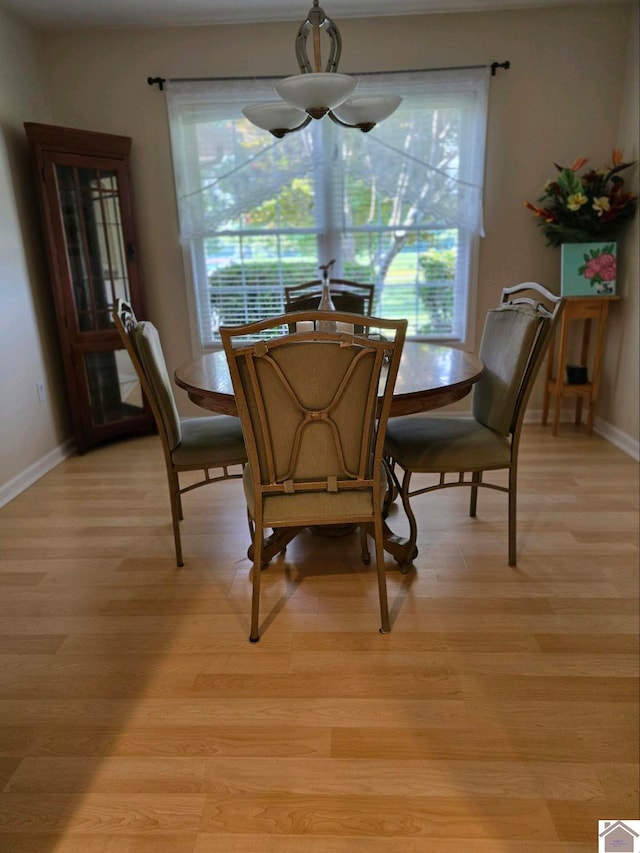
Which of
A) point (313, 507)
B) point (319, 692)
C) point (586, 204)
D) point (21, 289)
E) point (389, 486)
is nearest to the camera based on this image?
point (319, 692)

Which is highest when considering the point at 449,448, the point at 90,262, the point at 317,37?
the point at 317,37

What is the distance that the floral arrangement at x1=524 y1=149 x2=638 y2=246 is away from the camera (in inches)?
129

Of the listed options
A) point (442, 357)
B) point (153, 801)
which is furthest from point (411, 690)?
point (442, 357)

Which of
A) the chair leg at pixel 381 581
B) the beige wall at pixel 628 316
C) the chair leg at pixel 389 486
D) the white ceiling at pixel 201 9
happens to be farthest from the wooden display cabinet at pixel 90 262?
the beige wall at pixel 628 316

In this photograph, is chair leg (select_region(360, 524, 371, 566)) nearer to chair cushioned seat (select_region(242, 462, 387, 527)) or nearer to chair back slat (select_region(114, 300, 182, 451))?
chair cushioned seat (select_region(242, 462, 387, 527))

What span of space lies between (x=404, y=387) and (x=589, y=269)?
87.7 inches

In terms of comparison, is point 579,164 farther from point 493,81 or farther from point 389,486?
point 389,486

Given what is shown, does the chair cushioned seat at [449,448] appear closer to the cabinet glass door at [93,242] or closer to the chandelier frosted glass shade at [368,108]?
the chandelier frosted glass shade at [368,108]

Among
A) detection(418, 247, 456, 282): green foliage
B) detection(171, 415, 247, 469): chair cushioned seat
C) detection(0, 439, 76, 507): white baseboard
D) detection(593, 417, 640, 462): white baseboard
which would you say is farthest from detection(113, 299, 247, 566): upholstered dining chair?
detection(593, 417, 640, 462): white baseboard

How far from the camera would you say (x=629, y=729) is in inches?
56.2

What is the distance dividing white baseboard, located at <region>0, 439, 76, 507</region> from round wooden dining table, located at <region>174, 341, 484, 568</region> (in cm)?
142

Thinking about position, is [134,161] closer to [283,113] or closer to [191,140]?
[191,140]

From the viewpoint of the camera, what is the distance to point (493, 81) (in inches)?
136

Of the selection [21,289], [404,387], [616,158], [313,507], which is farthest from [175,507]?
[616,158]
